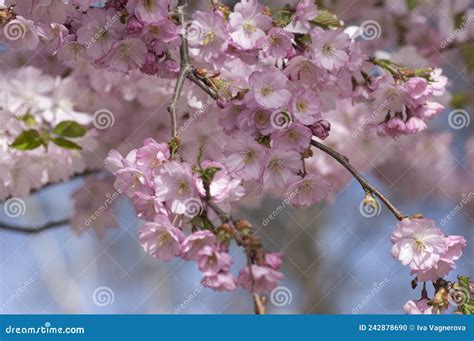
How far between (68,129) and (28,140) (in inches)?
4.3

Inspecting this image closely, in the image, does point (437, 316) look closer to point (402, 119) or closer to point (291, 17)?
point (402, 119)

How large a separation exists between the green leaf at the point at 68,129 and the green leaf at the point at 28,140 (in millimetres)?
50

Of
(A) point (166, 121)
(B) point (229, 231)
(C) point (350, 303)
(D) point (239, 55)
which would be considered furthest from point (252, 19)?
(C) point (350, 303)

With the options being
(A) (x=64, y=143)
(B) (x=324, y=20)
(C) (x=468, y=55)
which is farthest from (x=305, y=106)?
(C) (x=468, y=55)

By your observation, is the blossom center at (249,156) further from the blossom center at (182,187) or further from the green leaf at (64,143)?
the green leaf at (64,143)

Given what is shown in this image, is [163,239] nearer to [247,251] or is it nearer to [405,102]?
[247,251]

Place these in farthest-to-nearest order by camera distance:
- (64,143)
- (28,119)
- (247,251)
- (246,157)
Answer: (28,119), (64,143), (246,157), (247,251)

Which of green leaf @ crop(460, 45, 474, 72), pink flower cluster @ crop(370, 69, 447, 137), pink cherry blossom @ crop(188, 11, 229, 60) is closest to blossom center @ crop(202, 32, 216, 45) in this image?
pink cherry blossom @ crop(188, 11, 229, 60)

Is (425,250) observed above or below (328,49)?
below

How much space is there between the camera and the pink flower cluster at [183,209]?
1.31 m

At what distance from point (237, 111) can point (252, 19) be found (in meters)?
0.30

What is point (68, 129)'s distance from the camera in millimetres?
2168

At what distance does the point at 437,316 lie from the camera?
5.55 feet

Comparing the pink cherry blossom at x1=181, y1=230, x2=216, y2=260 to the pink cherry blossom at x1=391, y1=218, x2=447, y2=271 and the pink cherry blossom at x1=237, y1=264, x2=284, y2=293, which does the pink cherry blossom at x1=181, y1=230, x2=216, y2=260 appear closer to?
the pink cherry blossom at x1=237, y1=264, x2=284, y2=293
